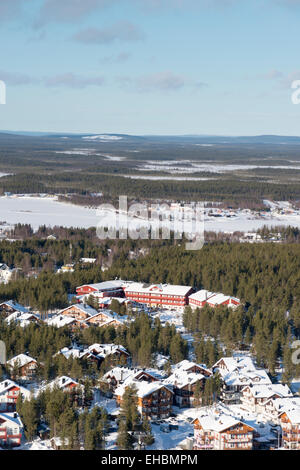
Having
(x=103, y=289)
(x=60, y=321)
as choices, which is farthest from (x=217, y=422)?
(x=103, y=289)

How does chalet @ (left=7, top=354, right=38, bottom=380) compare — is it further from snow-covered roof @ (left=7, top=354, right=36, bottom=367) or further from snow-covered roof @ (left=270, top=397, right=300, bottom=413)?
snow-covered roof @ (left=270, top=397, right=300, bottom=413)

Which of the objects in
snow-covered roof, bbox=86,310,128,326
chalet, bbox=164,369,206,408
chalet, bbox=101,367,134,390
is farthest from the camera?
snow-covered roof, bbox=86,310,128,326

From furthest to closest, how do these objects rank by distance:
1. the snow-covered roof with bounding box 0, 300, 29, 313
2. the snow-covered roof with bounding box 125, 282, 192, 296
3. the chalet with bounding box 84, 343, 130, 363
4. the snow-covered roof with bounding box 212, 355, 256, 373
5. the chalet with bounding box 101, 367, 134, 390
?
the snow-covered roof with bounding box 125, 282, 192, 296 → the snow-covered roof with bounding box 0, 300, 29, 313 → the chalet with bounding box 84, 343, 130, 363 → the snow-covered roof with bounding box 212, 355, 256, 373 → the chalet with bounding box 101, 367, 134, 390

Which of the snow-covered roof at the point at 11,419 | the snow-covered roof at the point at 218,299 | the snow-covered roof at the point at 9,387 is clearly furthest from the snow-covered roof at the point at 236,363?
the snow-covered roof at the point at 11,419

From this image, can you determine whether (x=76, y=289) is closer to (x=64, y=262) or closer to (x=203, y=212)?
(x=64, y=262)

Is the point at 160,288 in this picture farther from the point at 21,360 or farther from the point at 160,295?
the point at 21,360

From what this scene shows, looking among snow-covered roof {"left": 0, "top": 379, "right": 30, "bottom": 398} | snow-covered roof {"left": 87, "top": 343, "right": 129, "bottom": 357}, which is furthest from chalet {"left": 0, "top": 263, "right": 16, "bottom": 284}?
snow-covered roof {"left": 0, "top": 379, "right": 30, "bottom": 398}
